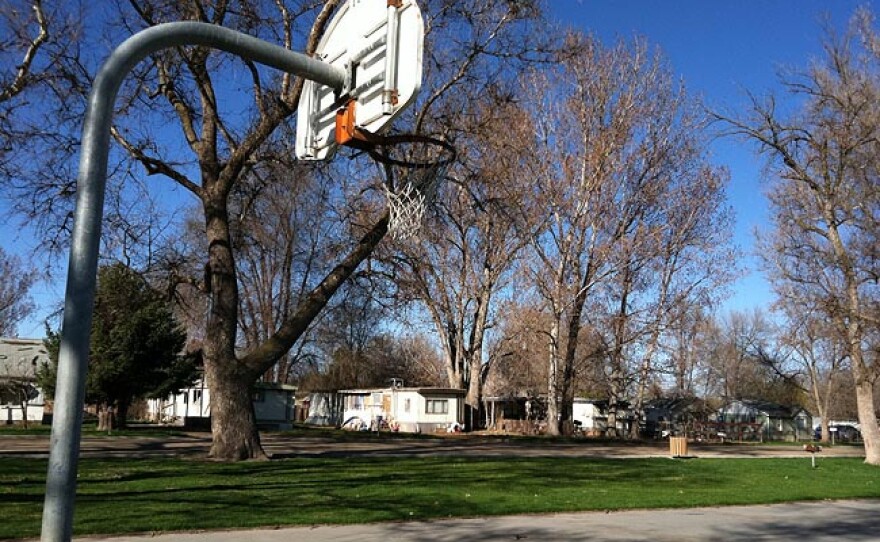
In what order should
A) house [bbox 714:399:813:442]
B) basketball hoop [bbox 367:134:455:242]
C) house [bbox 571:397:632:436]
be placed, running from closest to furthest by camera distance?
1. basketball hoop [bbox 367:134:455:242]
2. house [bbox 571:397:632:436]
3. house [bbox 714:399:813:442]

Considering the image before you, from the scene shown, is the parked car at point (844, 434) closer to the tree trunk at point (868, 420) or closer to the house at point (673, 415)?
the house at point (673, 415)

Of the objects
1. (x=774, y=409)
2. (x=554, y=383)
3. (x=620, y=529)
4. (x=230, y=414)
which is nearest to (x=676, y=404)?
(x=774, y=409)

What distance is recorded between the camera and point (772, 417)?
70.7m

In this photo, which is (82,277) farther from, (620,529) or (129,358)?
(129,358)

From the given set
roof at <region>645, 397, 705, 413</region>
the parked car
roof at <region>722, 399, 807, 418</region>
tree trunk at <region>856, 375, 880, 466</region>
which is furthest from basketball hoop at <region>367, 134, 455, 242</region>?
the parked car

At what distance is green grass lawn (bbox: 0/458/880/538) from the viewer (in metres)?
11.3

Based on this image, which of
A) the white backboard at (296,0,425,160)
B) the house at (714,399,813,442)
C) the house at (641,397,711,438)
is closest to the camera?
the white backboard at (296,0,425,160)

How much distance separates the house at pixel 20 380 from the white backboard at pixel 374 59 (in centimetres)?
4051

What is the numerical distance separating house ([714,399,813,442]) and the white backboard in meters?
67.1

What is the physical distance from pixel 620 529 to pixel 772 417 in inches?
2568

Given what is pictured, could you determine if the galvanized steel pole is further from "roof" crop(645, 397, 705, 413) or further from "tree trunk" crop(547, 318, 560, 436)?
"roof" crop(645, 397, 705, 413)

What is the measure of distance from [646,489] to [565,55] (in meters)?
11.6

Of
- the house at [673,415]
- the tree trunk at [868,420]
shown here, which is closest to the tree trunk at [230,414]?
the tree trunk at [868,420]

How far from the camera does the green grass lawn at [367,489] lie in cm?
1134
